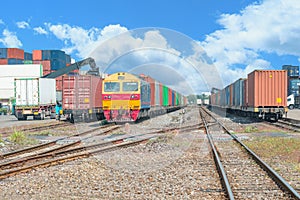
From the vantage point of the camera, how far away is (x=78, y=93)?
72.5 ft

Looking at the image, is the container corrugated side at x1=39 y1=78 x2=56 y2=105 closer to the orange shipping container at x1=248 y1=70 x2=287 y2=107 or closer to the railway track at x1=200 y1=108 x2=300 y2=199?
the orange shipping container at x1=248 y1=70 x2=287 y2=107

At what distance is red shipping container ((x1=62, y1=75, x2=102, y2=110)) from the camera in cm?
2191

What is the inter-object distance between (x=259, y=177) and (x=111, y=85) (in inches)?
504

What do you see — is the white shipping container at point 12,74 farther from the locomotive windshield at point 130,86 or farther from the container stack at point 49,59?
the locomotive windshield at point 130,86

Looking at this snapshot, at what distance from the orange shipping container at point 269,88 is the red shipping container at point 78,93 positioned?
10612mm

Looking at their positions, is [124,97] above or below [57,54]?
below

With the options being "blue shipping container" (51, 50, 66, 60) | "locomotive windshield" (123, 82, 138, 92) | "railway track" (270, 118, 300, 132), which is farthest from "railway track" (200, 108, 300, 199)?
"blue shipping container" (51, 50, 66, 60)

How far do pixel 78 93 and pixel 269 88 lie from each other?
12.5m

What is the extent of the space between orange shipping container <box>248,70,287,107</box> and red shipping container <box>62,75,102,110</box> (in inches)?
418

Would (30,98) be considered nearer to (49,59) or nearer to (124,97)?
(124,97)

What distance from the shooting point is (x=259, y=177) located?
6.14 m

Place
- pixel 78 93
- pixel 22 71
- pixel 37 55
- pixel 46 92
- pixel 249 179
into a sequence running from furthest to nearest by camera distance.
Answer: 1. pixel 37 55
2. pixel 22 71
3. pixel 46 92
4. pixel 78 93
5. pixel 249 179

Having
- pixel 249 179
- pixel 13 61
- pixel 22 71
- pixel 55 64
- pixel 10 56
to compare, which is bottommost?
pixel 249 179

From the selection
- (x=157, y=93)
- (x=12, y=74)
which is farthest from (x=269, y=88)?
(x=12, y=74)
